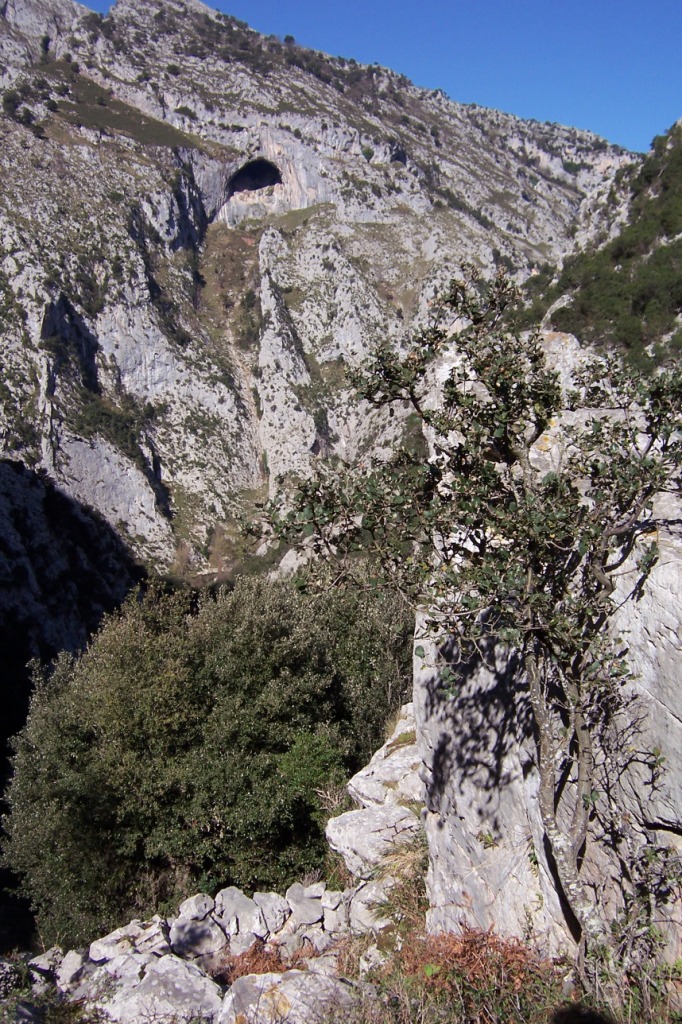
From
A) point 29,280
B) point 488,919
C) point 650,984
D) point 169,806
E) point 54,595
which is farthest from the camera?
point 29,280

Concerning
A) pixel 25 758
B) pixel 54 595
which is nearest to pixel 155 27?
pixel 54 595

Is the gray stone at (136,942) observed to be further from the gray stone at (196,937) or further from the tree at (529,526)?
the tree at (529,526)

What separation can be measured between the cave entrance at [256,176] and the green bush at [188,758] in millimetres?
125615

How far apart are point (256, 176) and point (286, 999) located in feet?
462

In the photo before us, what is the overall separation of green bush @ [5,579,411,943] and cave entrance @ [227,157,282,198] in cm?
12562

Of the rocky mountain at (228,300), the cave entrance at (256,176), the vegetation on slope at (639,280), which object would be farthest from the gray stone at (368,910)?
the cave entrance at (256,176)

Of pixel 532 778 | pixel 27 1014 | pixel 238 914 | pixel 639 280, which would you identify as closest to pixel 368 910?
pixel 532 778

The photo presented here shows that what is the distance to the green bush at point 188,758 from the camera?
45.0 feet

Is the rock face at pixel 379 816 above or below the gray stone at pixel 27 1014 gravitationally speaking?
above

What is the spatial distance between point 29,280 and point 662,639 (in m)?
89.8

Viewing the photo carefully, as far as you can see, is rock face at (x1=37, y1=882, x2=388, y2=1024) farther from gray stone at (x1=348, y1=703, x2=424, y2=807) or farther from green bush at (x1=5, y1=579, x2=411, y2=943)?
green bush at (x1=5, y1=579, x2=411, y2=943)

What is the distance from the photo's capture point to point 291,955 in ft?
28.7

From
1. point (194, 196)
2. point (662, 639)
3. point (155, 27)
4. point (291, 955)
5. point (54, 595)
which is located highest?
point (155, 27)

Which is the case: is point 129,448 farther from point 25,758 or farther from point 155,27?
point 155,27
